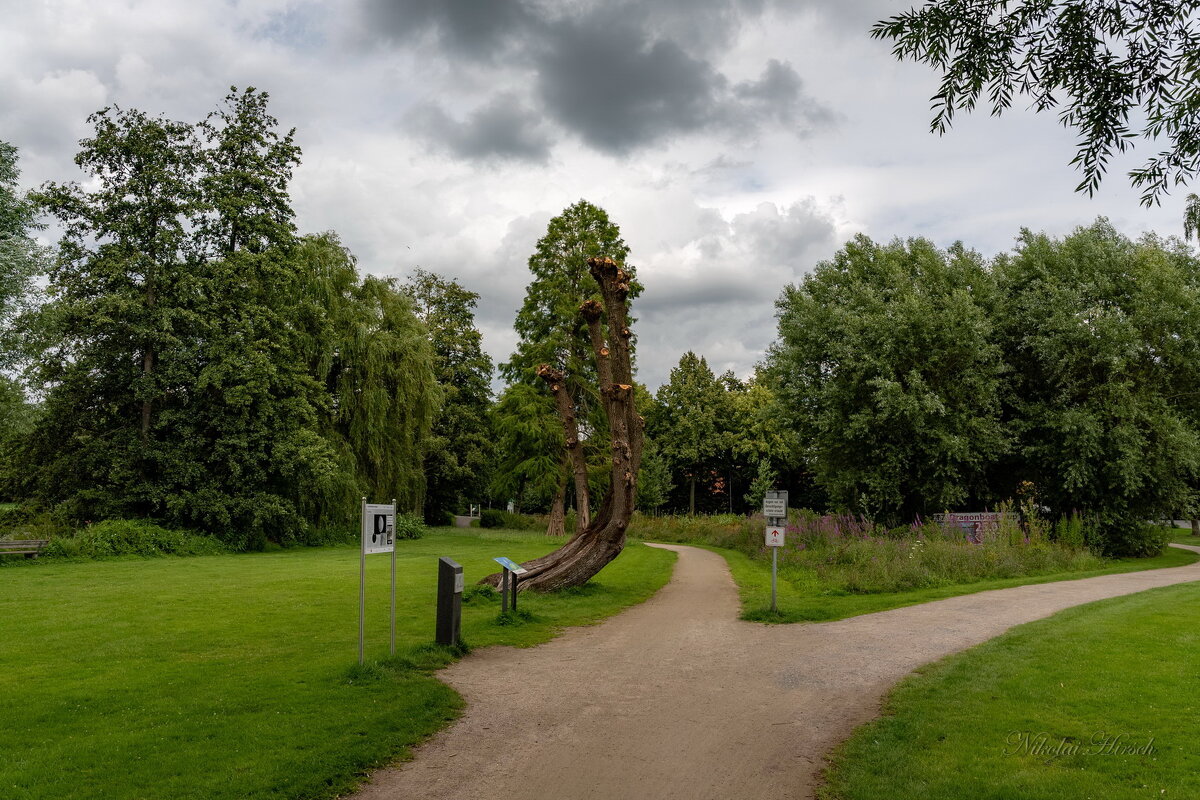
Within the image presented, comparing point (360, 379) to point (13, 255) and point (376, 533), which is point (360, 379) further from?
point (376, 533)

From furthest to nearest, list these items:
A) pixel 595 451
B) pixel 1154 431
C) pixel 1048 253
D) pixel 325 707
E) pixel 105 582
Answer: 1. pixel 595 451
2. pixel 1048 253
3. pixel 1154 431
4. pixel 105 582
5. pixel 325 707

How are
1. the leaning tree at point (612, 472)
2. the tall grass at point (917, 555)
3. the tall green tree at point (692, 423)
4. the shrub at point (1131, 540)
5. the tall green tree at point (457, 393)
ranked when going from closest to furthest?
the leaning tree at point (612, 472) < the tall grass at point (917, 555) < the shrub at point (1131, 540) < the tall green tree at point (457, 393) < the tall green tree at point (692, 423)

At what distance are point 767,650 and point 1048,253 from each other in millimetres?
24834

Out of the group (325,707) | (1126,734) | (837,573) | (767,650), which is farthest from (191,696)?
(837,573)

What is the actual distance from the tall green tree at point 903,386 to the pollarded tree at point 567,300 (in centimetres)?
1013

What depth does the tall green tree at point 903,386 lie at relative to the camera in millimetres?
26266

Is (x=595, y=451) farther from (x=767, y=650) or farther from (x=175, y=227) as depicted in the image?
(x=767, y=650)

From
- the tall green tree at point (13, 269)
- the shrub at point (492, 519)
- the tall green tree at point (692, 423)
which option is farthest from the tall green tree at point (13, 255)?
the tall green tree at point (692, 423)

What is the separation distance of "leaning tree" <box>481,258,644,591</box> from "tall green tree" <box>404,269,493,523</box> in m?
33.1

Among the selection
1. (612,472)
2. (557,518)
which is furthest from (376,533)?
(557,518)

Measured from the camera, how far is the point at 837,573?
19047mm

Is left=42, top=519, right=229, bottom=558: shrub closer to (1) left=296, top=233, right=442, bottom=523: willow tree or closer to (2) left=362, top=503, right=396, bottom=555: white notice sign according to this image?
(1) left=296, top=233, right=442, bottom=523: willow tree

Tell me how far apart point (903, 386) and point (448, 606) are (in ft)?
71.3

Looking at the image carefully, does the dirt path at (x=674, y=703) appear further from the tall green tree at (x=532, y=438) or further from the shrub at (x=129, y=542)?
the tall green tree at (x=532, y=438)
